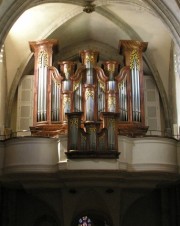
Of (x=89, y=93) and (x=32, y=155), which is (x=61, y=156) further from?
(x=89, y=93)

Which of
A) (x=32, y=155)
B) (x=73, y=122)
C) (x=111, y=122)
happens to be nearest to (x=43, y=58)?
(x=73, y=122)

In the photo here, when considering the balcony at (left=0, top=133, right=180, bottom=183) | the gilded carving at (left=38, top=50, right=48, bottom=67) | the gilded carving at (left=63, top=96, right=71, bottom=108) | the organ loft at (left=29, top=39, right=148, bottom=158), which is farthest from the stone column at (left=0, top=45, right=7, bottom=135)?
the balcony at (left=0, top=133, right=180, bottom=183)

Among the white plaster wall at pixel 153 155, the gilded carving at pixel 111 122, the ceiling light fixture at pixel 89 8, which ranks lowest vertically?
the white plaster wall at pixel 153 155

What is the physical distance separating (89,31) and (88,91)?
3.27 metres

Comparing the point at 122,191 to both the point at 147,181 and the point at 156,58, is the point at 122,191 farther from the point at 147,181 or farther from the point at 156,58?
the point at 156,58

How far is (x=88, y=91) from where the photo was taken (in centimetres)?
1412

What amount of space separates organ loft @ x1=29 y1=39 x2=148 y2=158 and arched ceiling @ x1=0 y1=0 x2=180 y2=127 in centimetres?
91

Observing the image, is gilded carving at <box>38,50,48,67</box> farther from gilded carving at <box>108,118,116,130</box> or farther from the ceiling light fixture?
gilded carving at <box>108,118,116,130</box>

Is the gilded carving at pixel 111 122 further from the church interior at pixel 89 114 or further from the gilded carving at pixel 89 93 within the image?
the gilded carving at pixel 89 93

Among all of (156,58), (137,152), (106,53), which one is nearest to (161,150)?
(137,152)

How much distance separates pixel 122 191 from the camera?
14.0 m

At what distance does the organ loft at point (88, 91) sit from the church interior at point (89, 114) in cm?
3

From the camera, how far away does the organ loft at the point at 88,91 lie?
13914 millimetres

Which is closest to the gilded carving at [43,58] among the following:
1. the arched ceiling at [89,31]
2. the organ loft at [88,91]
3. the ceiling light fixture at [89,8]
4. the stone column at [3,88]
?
the organ loft at [88,91]
